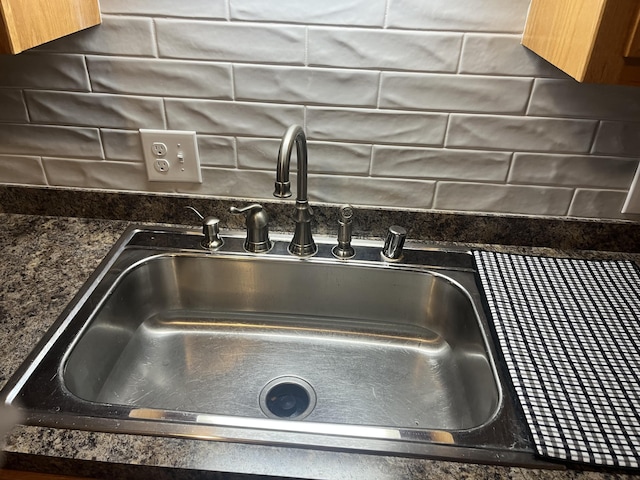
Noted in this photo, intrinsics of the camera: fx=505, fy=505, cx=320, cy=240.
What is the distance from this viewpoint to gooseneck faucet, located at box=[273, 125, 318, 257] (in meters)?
0.79

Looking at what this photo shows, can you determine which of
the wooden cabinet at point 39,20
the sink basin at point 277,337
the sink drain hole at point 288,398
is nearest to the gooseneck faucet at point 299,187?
the sink basin at point 277,337

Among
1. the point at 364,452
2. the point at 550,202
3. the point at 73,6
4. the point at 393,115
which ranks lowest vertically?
the point at 364,452

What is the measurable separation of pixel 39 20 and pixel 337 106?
49cm

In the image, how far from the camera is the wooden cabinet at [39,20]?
2.11 ft

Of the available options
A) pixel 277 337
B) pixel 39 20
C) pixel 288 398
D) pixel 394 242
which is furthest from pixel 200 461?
pixel 39 20

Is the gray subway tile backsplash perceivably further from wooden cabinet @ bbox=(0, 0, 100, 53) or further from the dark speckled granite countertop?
the dark speckled granite countertop

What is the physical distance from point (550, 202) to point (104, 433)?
2.90 ft

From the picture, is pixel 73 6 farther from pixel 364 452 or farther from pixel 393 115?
pixel 364 452

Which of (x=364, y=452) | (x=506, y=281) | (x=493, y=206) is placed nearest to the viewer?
(x=364, y=452)

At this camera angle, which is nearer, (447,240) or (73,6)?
(73,6)

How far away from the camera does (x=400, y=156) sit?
0.98 metres

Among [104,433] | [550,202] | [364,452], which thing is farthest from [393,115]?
[104,433]

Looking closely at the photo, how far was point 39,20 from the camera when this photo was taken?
2.35 ft

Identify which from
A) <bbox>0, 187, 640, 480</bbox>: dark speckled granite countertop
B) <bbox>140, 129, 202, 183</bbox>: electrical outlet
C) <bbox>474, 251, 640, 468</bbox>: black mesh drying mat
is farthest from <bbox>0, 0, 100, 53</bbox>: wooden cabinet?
<bbox>474, 251, 640, 468</bbox>: black mesh drying mat
